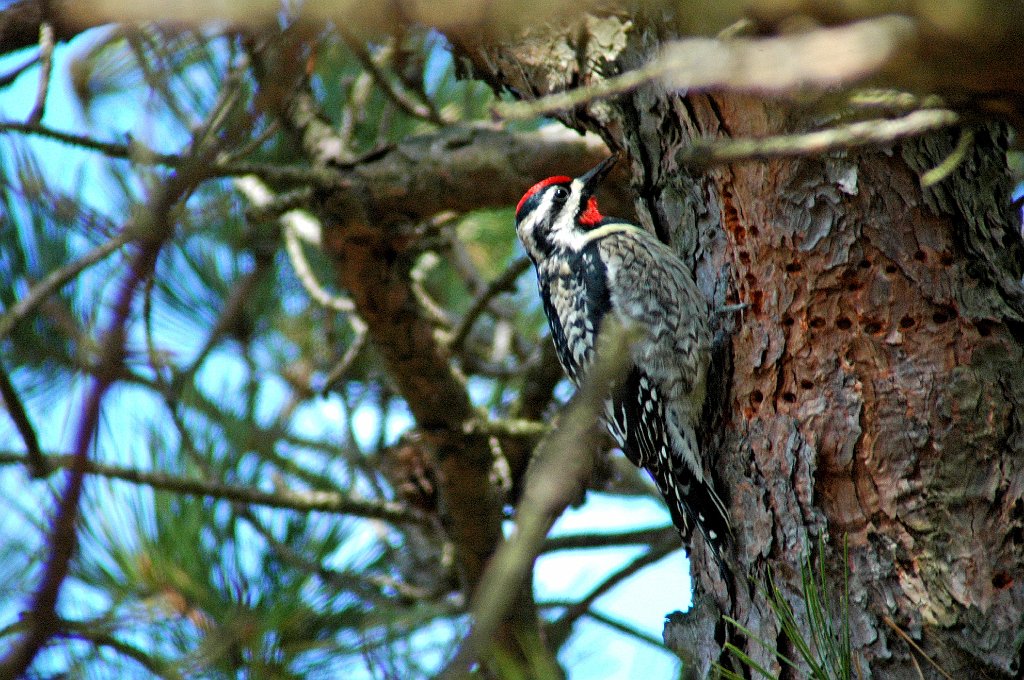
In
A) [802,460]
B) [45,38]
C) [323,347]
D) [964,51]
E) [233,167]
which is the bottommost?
[964,51]

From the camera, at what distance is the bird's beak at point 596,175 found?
10.2 ft

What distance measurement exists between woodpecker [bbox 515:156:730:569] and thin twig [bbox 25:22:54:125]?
1.48m

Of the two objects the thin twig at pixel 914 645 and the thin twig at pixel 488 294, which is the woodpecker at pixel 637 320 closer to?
the thin twig at pixel 488 294

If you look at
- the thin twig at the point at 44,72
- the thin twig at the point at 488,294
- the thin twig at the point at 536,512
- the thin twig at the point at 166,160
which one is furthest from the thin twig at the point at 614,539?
the thin twig at the point at 536,512

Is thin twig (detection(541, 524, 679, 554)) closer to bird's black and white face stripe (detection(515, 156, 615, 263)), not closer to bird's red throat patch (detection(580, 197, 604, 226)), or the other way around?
bird's black and white face stripe (detection(515, 156, 615, 263))

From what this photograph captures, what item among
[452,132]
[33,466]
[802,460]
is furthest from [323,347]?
[802,460]

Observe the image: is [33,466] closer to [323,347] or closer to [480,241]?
[323,347]

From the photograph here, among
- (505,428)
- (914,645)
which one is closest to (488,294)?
(505,428)

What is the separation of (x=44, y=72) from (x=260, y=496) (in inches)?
56.7

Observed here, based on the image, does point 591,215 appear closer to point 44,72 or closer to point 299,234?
point 299,234

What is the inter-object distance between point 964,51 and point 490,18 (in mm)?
516

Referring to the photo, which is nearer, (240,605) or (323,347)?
(240,605)

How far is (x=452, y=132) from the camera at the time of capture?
3.21 meters

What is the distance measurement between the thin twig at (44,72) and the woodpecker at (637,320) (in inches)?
58.4
